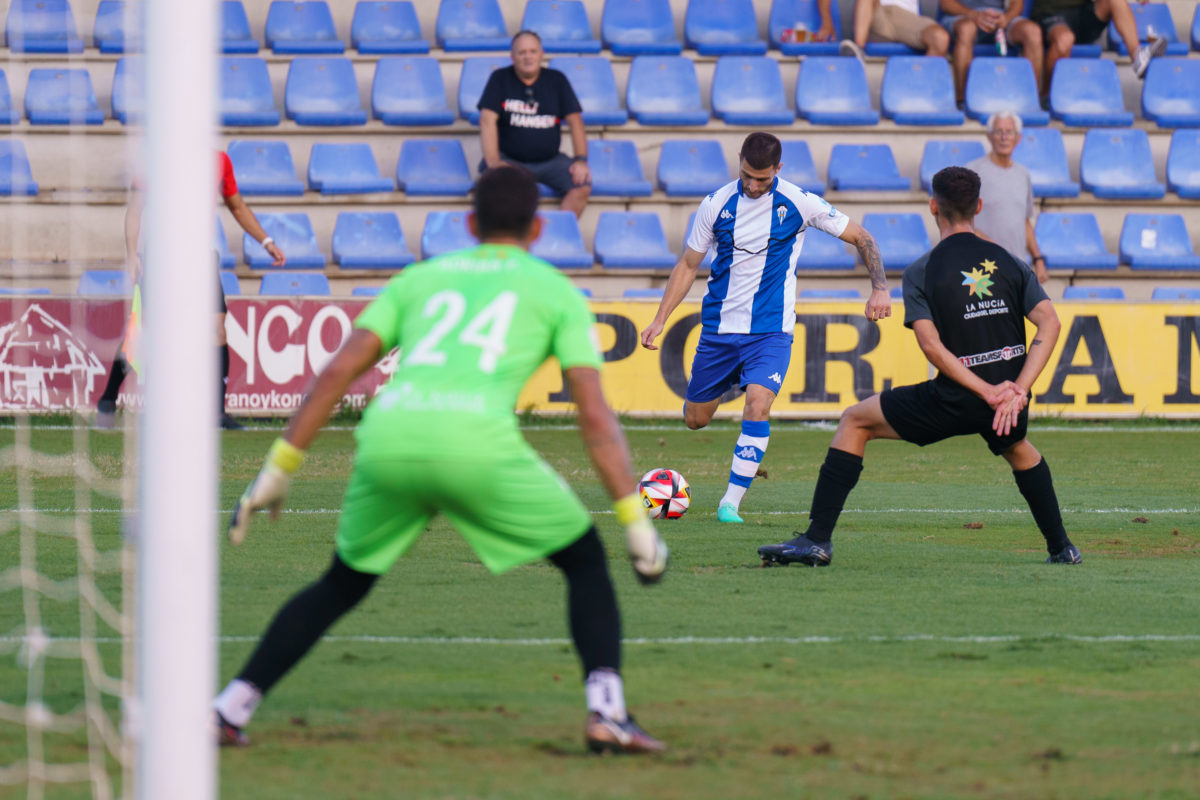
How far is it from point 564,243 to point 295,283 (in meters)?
2.55

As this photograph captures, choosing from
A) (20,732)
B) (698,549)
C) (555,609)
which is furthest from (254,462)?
(20,732)

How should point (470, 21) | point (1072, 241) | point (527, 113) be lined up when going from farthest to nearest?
point (470, 21) < point (1072, 241) < point (527, 113)

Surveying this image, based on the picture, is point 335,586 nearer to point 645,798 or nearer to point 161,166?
point 645,798

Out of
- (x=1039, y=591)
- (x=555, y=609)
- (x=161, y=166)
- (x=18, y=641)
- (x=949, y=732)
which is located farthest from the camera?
(x=1039, y=591)

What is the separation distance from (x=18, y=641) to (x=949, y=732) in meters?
2.98

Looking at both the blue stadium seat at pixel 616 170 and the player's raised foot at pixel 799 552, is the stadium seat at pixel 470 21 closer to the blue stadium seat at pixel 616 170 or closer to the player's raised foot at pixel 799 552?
the blue stadium seat at pixel 616 170

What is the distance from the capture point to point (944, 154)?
52.3 feet

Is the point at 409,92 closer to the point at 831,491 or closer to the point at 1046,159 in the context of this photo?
the point at 1046,159

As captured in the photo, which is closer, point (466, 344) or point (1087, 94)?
point (466, 344)

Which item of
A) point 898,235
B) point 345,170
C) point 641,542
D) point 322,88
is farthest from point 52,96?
point 641,542

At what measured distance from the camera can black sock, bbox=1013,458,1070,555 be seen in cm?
700

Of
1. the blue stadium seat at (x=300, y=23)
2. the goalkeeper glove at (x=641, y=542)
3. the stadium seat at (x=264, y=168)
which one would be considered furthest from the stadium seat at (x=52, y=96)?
the goalkeeper glove at (x=641, y=542)

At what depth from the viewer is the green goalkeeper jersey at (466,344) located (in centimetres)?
377

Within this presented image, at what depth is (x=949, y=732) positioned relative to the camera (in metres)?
4.06
